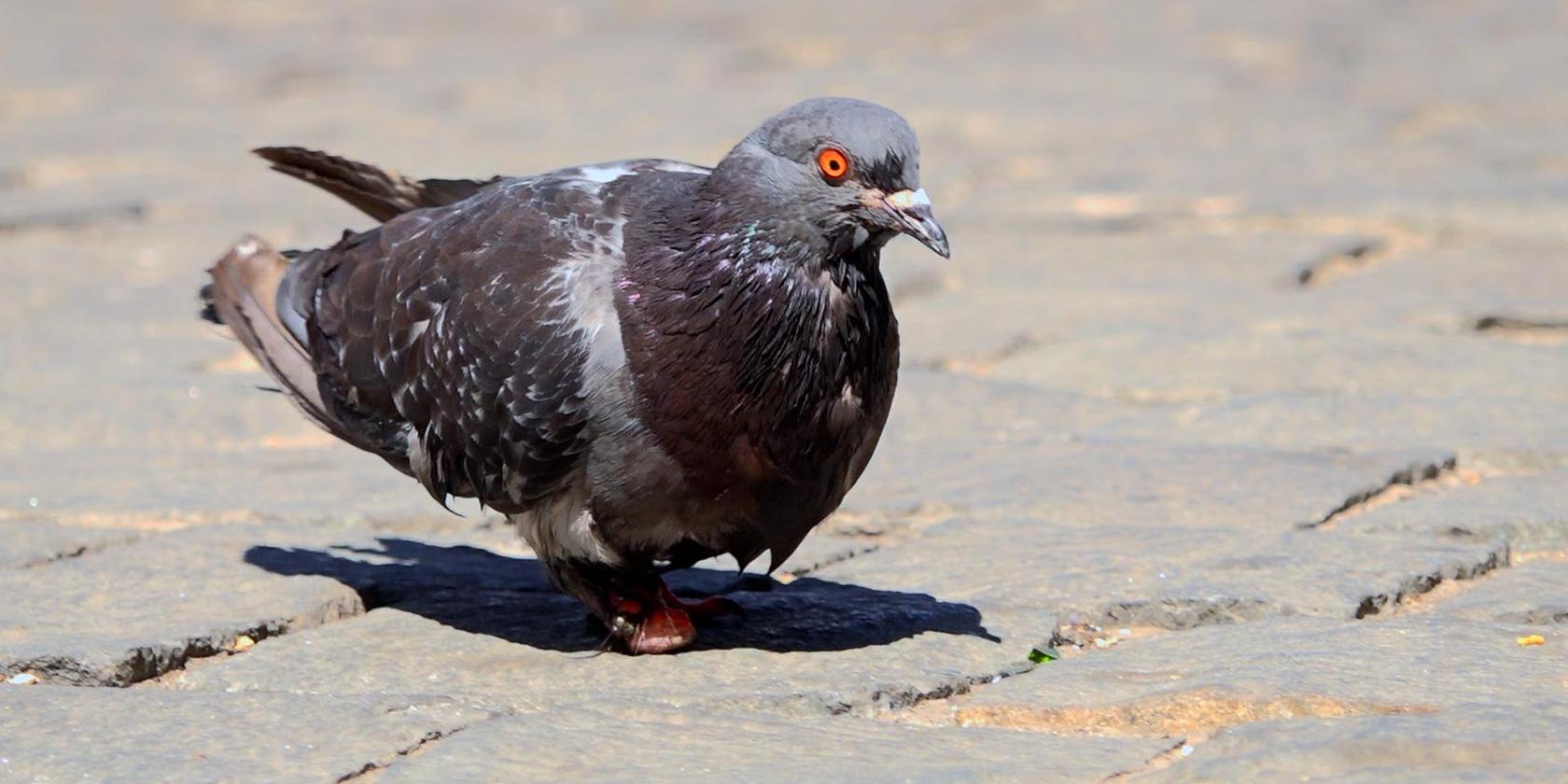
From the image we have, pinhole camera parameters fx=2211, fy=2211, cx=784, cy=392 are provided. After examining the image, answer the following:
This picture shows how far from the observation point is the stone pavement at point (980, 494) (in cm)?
332

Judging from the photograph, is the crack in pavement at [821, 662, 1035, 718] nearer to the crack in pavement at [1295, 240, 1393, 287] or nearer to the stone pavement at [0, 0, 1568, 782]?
the stone pavement at [0, 0, 1568, 782]

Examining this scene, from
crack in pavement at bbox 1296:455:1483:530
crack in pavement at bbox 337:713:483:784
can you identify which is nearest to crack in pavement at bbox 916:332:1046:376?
crack in pavement at bbox 1296:455:1483:530

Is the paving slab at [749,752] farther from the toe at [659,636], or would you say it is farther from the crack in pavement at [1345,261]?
the crack in pavement at [1345,261]

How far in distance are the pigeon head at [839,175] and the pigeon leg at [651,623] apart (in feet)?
2.46

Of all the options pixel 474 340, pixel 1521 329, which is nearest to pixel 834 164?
pixel 474 340

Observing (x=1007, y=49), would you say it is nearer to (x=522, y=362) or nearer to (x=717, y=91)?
(x=717, y=91)

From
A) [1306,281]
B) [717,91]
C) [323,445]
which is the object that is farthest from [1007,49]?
[323,445]

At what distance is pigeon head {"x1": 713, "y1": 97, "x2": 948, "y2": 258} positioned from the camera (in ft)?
11.8

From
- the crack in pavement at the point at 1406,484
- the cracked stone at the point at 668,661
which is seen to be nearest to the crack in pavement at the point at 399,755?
the cracked stone at the point at 668,661

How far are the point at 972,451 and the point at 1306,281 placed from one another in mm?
2346

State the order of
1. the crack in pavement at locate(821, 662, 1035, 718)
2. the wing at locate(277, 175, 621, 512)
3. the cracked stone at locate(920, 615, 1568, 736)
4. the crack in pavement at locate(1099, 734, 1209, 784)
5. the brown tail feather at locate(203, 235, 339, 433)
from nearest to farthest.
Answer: the crack in pavement at locate(1099, 734, 1209, 784), the cracked stone at locate(920, 615, 1568, 736), the crack in pavement at locate(821, 662, 1035, 718), the wing at locate(277, 175, 621, 512), the brown tail feather at locate(203, 235, 339, 433)

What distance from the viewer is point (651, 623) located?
155 inches

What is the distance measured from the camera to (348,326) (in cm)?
438

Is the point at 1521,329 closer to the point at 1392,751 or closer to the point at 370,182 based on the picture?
the point at 370,182
